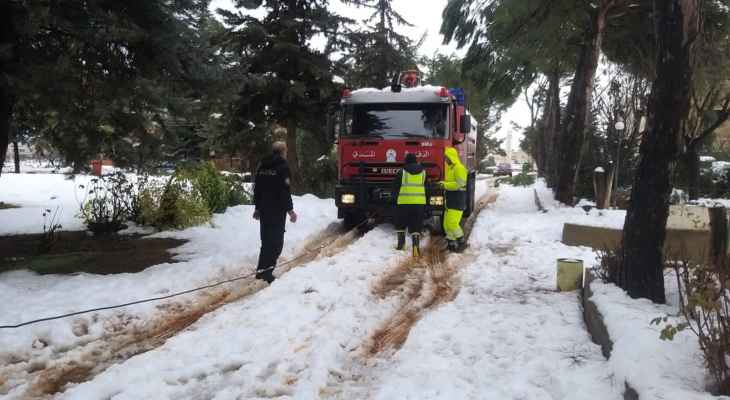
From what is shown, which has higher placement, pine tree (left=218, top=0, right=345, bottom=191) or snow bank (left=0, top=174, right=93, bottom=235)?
pine tree (left=218, top=0, right=345, bottom=191)

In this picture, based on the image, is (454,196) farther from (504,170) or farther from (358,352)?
(504,170)

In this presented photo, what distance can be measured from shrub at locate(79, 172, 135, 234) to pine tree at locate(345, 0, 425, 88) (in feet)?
33.4

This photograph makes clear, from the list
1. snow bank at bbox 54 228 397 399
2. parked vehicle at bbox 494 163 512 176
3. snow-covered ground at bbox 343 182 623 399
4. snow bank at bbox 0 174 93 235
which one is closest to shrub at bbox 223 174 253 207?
snow bank at bbox 0 174 93 235

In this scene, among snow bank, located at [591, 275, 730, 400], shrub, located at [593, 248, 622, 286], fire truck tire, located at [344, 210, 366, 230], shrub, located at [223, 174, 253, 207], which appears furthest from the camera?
shrub, located at [223, 174, 253, 207]

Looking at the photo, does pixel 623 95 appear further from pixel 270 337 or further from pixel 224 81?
pixel 270 337

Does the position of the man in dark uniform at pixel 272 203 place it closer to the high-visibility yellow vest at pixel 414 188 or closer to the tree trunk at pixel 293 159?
the high-visibility yellow vest at pixel 414 188

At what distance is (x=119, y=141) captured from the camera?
7734mm

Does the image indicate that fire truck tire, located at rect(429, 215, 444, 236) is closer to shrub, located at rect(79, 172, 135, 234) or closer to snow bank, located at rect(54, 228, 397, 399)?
snow bank, located at rect(54, 228, 397, 399)

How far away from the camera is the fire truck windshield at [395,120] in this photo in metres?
10.8

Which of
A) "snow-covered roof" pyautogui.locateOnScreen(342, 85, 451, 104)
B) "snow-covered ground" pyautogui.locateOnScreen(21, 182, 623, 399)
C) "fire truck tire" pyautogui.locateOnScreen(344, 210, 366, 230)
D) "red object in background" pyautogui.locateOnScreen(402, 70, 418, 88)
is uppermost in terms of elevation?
"red object in background" pyautogui.locateOnScreen(402, 70, 418, 88)

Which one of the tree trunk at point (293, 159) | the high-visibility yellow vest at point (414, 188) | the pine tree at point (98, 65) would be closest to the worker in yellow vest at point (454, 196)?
the high-visibility yellow vest at point (414, 188)

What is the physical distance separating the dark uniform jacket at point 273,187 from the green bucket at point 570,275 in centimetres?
361

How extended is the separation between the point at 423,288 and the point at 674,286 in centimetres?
281

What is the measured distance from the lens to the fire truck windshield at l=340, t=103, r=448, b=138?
1080 centimetres
